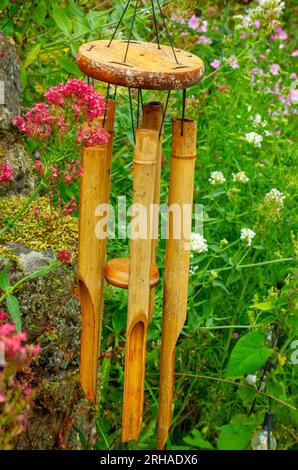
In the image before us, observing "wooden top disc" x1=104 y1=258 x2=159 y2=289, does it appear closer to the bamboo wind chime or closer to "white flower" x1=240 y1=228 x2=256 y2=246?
the bamboo wind chime

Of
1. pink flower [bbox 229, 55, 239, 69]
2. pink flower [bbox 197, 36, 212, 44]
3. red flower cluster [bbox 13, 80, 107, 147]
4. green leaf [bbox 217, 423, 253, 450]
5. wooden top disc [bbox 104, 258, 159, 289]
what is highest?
pink flower [bbox 197, 36, 212, 44]

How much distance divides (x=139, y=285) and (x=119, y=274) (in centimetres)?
17

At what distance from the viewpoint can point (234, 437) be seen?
9.53 feet

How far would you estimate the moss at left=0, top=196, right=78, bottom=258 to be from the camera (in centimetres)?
279

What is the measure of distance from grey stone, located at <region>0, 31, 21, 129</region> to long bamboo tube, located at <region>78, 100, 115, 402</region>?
0.87 m

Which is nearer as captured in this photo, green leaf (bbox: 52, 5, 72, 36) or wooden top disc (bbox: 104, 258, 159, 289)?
wooden top disc (bbox: 104, 258, 159, 289)

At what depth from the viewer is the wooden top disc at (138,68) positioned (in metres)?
2.04

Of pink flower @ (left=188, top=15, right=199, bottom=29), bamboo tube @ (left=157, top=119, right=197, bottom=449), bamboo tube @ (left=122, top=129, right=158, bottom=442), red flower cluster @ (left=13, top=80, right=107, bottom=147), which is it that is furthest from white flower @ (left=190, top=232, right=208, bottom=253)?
pink flower @ (left=188, top=15, right=199, bottom=29)

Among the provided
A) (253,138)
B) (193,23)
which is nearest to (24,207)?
(253,138)

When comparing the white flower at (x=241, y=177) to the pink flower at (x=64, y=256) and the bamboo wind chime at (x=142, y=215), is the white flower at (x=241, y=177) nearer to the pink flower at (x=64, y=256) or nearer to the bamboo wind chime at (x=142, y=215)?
the bamboo wind chime at (x=142, y=215)

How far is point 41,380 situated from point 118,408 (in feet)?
2.06

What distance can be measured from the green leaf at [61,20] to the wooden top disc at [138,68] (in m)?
1.23

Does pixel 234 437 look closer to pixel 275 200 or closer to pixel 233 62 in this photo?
pixel 275 200

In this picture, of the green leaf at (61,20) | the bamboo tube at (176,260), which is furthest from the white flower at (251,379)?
the green leaf at (61,20)
